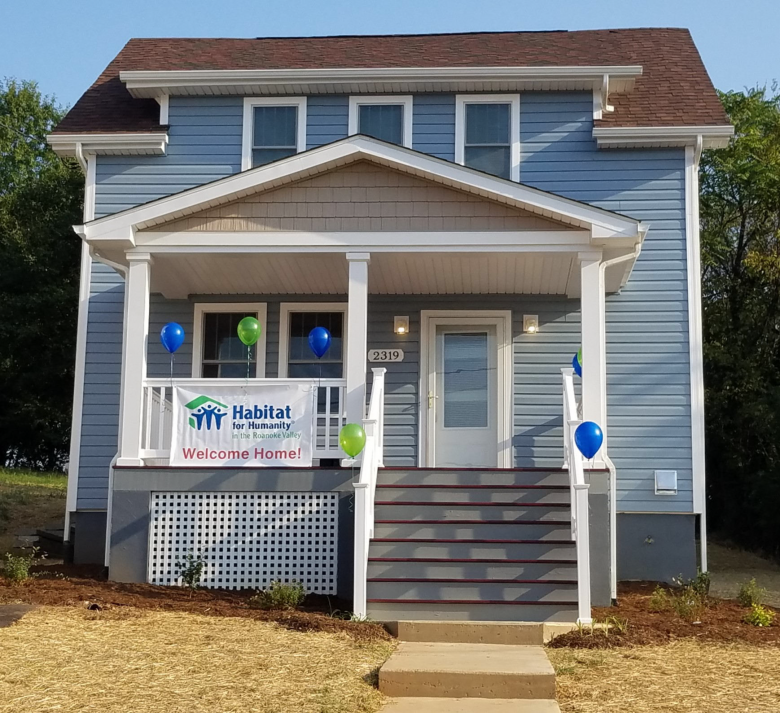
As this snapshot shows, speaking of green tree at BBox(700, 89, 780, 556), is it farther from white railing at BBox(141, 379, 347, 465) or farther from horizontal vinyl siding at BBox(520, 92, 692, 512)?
white railing at BBox(141, 379, 347, 465)

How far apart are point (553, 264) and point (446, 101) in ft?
10.6

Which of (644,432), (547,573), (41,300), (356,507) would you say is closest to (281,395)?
(356,507)

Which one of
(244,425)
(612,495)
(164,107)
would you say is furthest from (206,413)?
(164,107)

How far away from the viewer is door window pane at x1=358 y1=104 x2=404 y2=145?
12.7 meters

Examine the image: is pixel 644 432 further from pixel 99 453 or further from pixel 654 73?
pixel 99 453

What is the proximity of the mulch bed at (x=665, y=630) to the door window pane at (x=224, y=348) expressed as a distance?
18.0 feet

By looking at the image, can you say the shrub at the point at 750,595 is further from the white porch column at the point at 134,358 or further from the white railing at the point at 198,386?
the white porch column at the point at 134,358

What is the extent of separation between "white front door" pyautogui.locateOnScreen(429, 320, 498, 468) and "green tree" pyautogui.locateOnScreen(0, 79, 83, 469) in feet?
48.7

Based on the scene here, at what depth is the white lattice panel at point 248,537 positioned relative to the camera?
9.41 m

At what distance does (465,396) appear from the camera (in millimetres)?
12258

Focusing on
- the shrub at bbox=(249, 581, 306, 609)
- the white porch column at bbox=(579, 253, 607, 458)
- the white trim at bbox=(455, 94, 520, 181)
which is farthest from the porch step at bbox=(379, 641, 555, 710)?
the white trim at bbox=(455, 94, 520, 181)

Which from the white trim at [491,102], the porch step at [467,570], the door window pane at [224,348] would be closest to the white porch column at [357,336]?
the porch step at [467,570]

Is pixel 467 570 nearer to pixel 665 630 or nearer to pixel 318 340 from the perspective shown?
pixel 665 630

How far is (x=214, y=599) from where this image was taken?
348 inches
